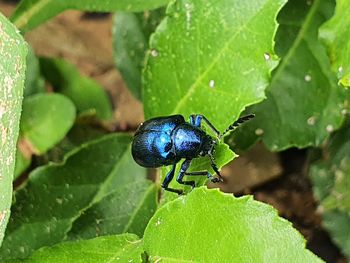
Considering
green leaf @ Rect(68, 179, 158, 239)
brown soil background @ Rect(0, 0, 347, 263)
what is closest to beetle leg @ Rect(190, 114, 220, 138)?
green leaf @ Rect(68, 179, 158, 239)

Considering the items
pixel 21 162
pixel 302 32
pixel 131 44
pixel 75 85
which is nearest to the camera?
pixel 302 32

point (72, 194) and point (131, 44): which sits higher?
point (131, 44)

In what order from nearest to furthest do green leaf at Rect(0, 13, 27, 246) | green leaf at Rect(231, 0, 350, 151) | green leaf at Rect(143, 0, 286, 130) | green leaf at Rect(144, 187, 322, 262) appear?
green leaf at Rect(144, 187, 322, 262) < green leaf at Rect(0, 13, 27, 246) < green leaf at Rect(143, 0, 286, 130) < green leaf at Rect(231, 0, 350, 151)

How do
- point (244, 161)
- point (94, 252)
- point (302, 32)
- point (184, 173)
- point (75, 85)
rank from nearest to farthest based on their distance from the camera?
point (94, 252) → point (184, 173) → point (302, 32) → point (244, 161) → point (75, 85)

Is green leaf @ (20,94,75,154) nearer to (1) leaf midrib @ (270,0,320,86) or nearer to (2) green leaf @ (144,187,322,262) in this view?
(1) leaf midrib @ (270,0,320,86)

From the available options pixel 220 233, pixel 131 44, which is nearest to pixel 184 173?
pixel 220 233

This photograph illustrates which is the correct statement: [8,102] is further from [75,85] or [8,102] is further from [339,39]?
[75,85]

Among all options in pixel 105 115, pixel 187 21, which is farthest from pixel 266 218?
pixel 105 115

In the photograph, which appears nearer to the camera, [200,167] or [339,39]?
[339,39]
